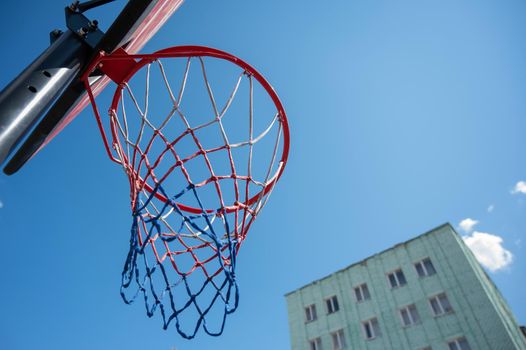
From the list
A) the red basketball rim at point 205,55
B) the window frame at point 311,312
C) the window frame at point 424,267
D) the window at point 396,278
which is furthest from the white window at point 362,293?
the red basketball rim at point 205,55

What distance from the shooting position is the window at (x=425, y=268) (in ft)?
46.1

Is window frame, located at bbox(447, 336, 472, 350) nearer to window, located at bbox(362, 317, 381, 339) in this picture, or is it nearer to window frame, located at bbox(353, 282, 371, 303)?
window, located at bbox(362, 317, 381, 339)

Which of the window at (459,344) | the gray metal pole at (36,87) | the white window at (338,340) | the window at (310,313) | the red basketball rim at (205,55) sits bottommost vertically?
the gray metal pole at (36,87)

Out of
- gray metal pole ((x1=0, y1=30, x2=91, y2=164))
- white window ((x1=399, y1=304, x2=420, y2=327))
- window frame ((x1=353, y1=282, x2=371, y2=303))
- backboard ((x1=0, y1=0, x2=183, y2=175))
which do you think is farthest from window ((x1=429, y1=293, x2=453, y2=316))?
gray metal pole ((x1=0, y1=30, x2=91, y2=164))

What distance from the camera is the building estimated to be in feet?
39.4

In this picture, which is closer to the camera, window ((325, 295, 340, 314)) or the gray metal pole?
the gray metal pole

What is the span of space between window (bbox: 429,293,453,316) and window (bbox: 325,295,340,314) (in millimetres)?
4145

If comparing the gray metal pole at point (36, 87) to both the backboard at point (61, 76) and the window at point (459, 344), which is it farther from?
the window at point (459, 344)

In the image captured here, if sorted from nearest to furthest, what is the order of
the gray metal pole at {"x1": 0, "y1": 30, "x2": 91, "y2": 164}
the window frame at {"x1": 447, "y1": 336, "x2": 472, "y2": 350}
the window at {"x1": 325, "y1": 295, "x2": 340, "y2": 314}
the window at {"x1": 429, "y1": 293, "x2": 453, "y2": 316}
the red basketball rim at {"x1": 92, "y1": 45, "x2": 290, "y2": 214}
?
the gray metal pole at {"x1": 0, "y1": 30, "x2": 91, "y2": 164}, the red basketball rim at {"x1": 92, "y1": 45, "x2": 290, "y2": 214}, the window frame at {"x1": 447, "y1": 336, "x2": 472, "y2": 350}, the window at {"x1": 429, "y1": 293, "x2": 453, "y2": 316}, the window at {"x1": 325, "y1": 295, "x2": 340, "y2": 314}

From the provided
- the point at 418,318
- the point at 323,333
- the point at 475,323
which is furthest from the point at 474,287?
the point at 323,333

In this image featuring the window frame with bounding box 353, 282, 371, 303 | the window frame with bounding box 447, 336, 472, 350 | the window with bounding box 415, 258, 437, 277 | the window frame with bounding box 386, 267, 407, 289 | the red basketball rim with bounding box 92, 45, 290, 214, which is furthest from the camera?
the window frame with bounding box 353, 282, 371, 303

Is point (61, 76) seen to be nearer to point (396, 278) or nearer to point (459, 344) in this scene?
point (459, 344)

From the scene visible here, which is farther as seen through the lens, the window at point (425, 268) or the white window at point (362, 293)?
the white window at point (362, 293)

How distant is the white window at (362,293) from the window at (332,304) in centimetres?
103
